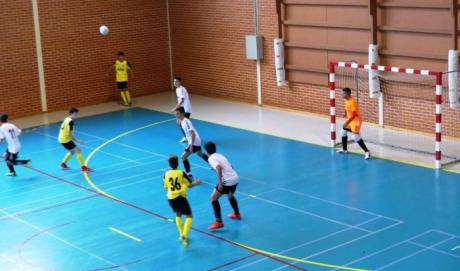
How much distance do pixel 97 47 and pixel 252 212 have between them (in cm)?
1436

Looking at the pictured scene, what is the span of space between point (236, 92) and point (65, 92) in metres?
6.11

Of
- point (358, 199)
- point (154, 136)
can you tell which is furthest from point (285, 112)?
point (358, 199)

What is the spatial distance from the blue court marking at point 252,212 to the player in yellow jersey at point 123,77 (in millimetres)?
6147

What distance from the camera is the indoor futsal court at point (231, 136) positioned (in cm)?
1504

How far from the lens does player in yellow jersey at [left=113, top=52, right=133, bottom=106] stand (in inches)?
1130

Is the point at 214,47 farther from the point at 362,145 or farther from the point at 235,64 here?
the point at 362,145

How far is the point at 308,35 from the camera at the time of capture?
25.3 meters

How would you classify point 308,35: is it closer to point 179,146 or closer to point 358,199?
point 179,146

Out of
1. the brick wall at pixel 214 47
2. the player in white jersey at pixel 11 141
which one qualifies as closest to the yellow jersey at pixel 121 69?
the brick wall at pixel 214 47

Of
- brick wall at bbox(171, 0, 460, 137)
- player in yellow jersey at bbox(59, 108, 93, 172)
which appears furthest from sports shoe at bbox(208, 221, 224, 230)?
brick wall at bbox(171, 0, 460, 137)

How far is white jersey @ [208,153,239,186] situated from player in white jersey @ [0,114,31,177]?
680 centimetres

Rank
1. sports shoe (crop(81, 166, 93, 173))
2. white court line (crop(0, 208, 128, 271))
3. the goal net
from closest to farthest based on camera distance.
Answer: white court line (crop(0, 208, 128, 271)) < sports shoe (crop(81, 166, 93, 173)) < the goal net

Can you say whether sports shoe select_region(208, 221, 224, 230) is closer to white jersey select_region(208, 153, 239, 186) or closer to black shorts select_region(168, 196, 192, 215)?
white jersey select_region(208, 153, 239, 186)

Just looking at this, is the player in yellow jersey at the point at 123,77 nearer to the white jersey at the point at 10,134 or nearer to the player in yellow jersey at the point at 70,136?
the player in yellow jersey at the point at 70,136
